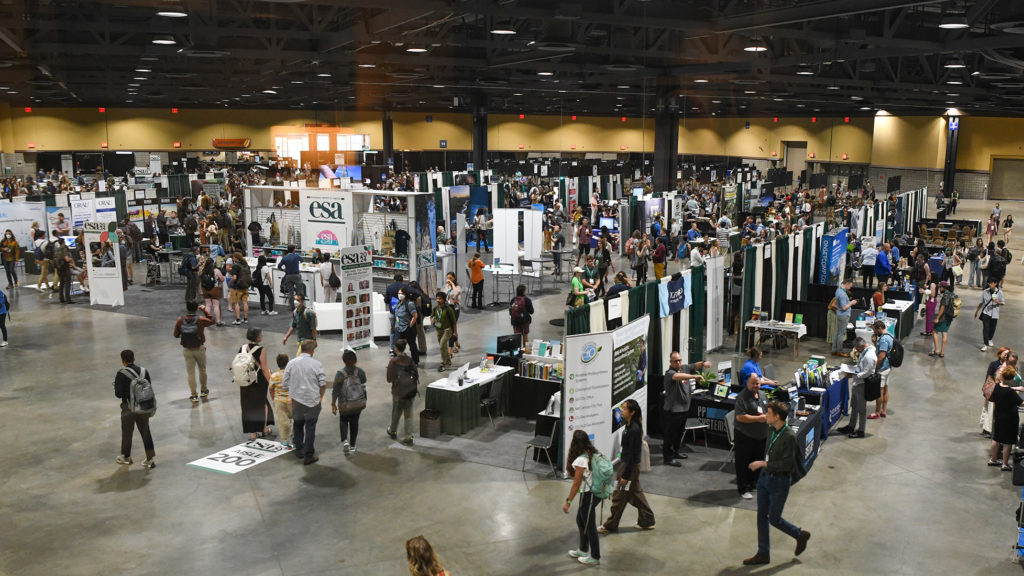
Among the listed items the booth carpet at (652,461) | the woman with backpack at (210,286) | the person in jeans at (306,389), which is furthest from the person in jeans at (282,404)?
the woman with backpack at (210,286)

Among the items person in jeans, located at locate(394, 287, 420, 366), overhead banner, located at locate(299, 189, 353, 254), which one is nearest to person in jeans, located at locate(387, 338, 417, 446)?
person in jeans, located at locate(394, 287, 420, 366)

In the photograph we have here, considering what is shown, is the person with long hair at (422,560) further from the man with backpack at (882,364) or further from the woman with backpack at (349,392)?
the man with backpack at (882,364)

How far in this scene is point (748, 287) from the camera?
15023 mm

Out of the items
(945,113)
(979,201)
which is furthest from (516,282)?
(979,201)

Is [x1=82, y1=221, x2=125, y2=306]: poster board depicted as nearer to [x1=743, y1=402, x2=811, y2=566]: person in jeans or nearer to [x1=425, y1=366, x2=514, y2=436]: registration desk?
[x1=425, y1=366, x2=514, y2=436]: registration desk

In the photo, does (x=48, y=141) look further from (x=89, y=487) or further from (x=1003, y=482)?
(x=1003, y=482)

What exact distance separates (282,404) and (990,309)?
40.0ft

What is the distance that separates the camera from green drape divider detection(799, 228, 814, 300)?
1714 cm

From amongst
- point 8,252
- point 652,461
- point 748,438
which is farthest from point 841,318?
point 8,252

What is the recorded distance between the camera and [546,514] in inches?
322

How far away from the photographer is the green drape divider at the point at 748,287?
14.8 metres

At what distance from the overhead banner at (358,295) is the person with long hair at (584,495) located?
758cm

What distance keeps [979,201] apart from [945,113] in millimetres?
5740

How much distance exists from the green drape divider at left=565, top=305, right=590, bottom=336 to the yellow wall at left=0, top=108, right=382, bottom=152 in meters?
43.7
